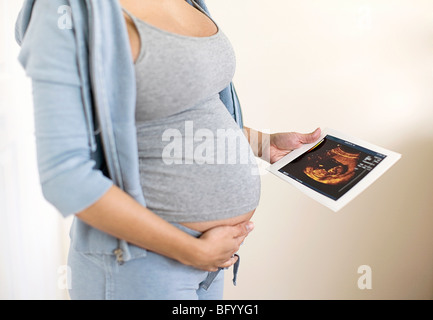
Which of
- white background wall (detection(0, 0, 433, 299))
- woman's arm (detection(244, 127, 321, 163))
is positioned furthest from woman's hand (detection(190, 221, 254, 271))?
white background wall (detection(0, 0, 433, 299))

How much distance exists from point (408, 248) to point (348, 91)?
63cm

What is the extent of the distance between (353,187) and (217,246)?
0.31 m

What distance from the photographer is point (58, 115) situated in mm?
610

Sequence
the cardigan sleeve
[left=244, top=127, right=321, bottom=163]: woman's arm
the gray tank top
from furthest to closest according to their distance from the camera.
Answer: [left=244, top=127, right=321, bottom=163]: woman's arm, the gray tank top, the cardigan sleeve

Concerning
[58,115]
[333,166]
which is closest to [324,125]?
[333,166]

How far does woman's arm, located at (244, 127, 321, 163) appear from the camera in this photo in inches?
42.3

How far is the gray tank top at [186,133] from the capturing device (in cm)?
71

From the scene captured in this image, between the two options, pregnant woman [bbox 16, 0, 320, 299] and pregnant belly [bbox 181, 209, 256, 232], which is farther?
pregnant belly [bbox 181, 209, 256, 232]

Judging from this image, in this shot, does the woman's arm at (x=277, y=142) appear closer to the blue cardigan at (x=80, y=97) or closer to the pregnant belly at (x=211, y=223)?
the pregnant belly at (x=211, y=223)

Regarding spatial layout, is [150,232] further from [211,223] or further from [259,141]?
[259,141]

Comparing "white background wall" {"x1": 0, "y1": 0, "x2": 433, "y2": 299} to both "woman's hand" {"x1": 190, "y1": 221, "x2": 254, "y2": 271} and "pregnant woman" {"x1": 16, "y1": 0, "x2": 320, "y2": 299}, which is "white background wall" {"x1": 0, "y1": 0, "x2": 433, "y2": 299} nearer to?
"pregnant woman" {"x1": 16, "y1": 0, "x2": 320, "y2": 299}

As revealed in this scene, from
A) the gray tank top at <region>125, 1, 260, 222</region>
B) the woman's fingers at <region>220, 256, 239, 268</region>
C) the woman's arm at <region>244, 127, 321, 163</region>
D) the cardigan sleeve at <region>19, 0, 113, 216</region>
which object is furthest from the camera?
the woman's arm at <region>244, 127, 321, 163</region>

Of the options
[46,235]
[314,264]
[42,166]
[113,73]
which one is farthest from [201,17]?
[314,264]

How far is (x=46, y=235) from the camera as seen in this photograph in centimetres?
151
